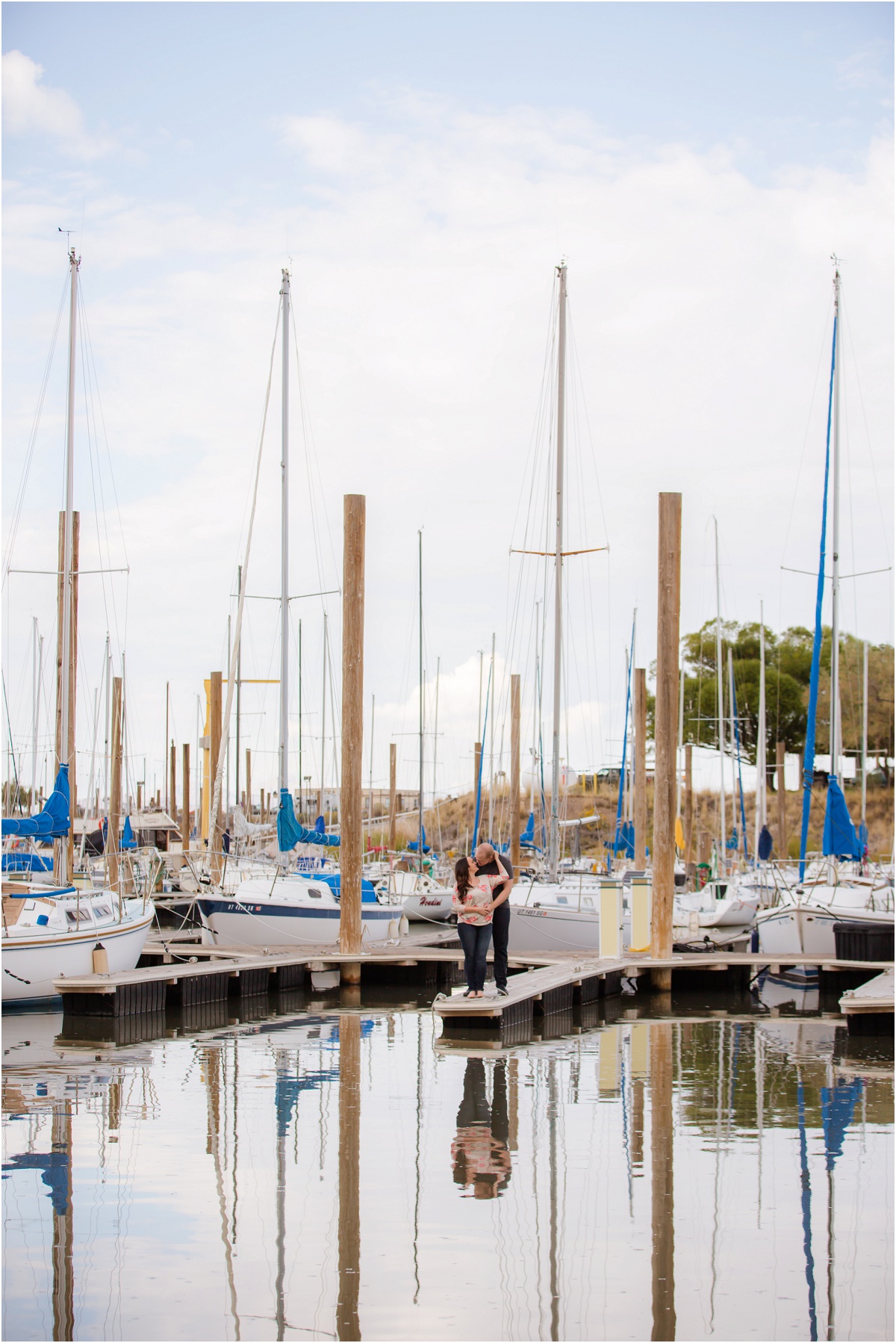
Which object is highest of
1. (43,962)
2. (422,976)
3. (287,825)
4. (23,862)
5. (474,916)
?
(287,825)

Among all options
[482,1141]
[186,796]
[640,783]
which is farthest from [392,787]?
[482,1141]

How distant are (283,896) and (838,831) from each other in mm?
10434

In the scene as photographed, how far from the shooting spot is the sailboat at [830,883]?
22.4m

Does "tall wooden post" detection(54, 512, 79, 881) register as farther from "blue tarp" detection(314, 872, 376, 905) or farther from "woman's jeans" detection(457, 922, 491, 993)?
"woman's jeans" detection(457, 922, 491, 993)

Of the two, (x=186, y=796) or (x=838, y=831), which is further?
(x=186, y=796)

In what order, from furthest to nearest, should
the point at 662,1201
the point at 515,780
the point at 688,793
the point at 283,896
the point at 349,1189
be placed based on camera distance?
the point at 688,793
the point at 515,780
the point at 283,896
the point at 349,1189
the point at 662,1201

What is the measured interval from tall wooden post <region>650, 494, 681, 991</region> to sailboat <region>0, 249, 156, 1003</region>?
807 cm

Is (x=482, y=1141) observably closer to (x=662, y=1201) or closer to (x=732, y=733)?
(x=662, y=1201)

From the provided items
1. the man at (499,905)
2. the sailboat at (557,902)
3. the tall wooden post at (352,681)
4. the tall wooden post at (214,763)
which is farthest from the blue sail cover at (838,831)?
the tall wooden post at (214,763)

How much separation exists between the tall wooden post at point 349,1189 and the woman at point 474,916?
4.89 feet

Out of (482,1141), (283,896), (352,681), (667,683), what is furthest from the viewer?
(283,896)

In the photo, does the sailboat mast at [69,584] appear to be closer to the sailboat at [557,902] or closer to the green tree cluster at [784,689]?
the sailboat at [557,902]

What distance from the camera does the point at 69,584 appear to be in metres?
23.8

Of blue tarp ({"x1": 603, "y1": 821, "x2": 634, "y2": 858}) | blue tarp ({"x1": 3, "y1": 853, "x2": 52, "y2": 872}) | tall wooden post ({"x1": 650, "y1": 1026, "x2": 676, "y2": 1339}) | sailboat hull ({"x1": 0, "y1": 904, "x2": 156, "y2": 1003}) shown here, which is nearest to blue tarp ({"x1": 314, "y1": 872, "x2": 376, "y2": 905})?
blue tarp ({"x1": 3, "y1": 853, "x2": 52, "y2": 872})
